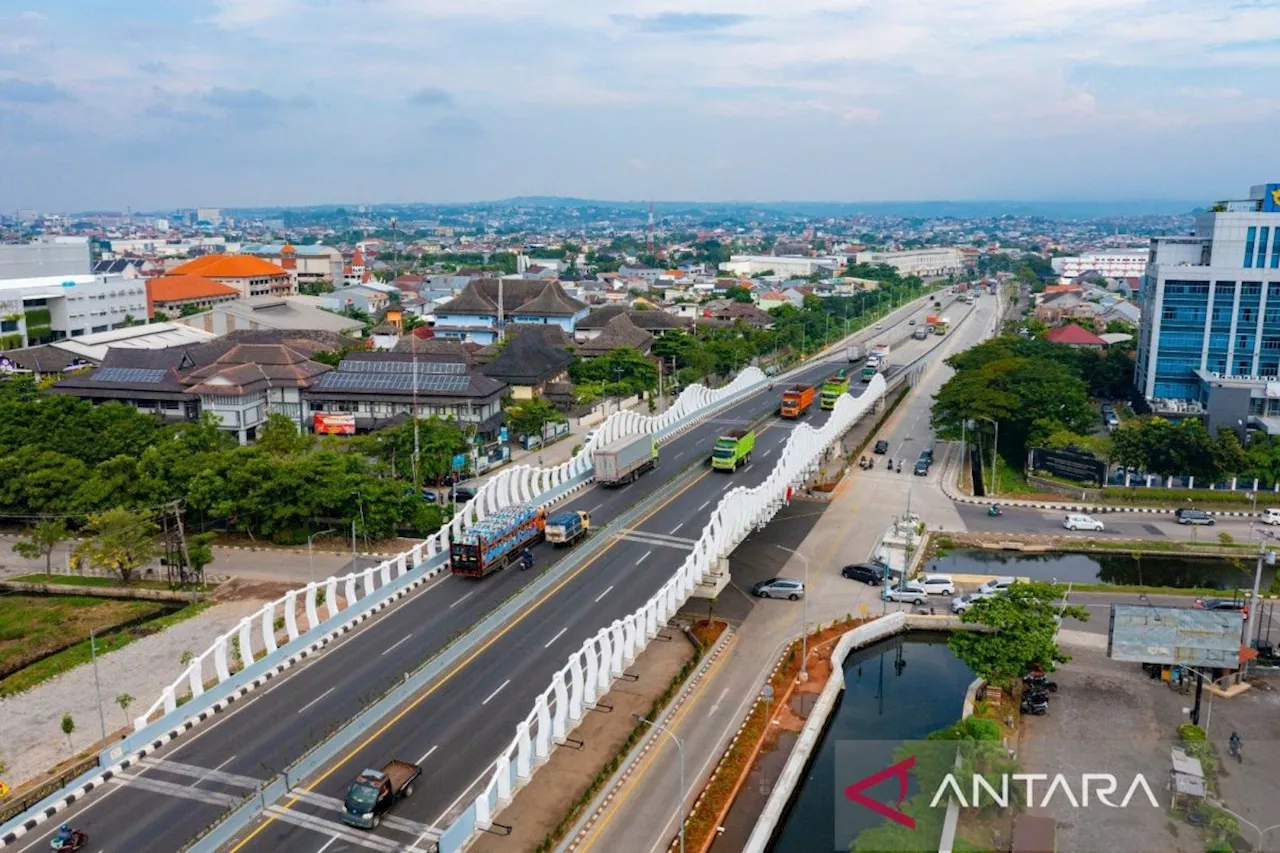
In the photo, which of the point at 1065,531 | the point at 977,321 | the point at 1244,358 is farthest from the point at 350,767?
the point at 977,321

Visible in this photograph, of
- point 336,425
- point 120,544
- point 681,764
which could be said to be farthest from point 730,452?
point 336,425

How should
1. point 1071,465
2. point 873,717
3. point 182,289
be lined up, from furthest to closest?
point 182,289 < point 1071,465 < point 873,717

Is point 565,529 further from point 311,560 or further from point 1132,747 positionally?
point 1132,747

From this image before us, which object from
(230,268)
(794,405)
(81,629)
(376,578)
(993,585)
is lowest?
(81,629)

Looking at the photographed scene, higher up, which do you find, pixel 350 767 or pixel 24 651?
pixel 350 767

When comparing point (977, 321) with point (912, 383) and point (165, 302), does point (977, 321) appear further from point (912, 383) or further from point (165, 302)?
point (165, 302)

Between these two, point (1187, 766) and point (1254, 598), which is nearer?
point (1187, 766)

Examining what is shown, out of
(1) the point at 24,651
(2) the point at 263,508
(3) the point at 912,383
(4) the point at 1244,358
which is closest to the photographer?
(1) the point at 24,651
